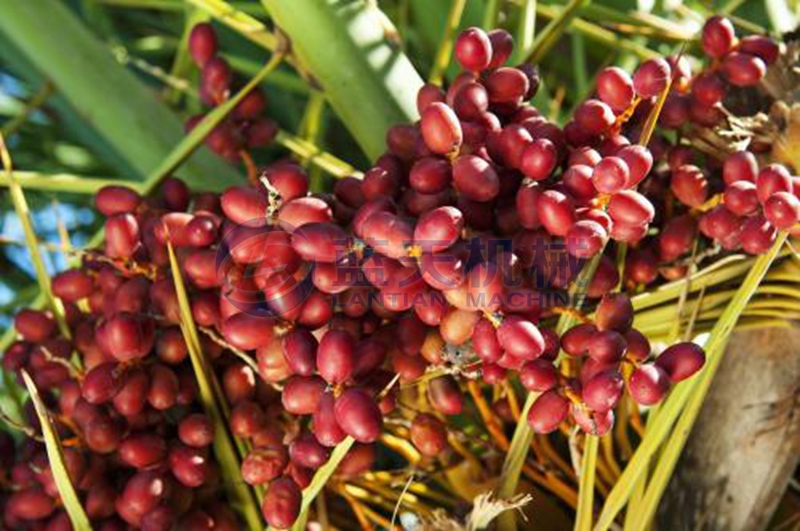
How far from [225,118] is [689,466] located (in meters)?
0.48

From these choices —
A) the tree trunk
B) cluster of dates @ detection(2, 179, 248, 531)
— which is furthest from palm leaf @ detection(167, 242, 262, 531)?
the tree trunk

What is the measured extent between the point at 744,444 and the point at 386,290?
0.35 metres

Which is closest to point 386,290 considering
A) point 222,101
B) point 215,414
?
point 215,414

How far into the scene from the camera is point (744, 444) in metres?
0.90

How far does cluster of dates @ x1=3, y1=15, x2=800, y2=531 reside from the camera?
0.72 meters

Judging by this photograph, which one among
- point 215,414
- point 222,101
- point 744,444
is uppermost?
point 222,101

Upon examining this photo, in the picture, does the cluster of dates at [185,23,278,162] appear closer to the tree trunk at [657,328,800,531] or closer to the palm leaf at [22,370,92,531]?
the palm leaf at [22,370,92,531]

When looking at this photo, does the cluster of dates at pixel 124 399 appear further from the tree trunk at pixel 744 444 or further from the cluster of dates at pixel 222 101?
the tree trunk at pixel 744 444

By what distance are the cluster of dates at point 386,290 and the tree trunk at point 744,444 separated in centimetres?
12

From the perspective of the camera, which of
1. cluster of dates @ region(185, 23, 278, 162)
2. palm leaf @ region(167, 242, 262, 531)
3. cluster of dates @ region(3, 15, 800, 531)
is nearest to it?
cluster of dates @ region(3, 15, 800, 531)

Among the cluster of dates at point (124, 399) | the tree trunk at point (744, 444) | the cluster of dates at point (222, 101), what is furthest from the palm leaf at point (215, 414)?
the tree trunk at point (744, 444)

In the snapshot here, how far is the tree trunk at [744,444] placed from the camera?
89cm

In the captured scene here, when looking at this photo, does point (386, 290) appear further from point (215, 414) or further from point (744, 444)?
point (744, 444)

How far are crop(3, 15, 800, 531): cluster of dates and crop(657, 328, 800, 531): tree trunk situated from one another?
4.6 inches
